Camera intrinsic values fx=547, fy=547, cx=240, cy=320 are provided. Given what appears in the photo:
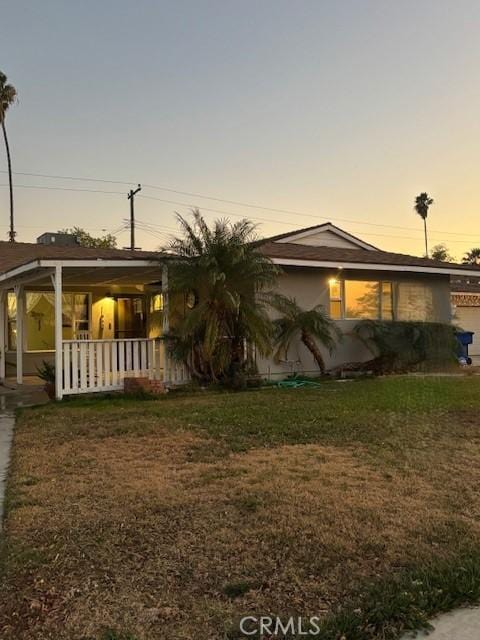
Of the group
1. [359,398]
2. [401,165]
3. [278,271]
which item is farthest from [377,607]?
[401,165]

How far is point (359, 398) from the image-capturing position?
30.7ft

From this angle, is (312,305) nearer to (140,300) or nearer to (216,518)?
(140,300)

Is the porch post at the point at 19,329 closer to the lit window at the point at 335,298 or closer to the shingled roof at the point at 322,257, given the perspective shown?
the shingled roof at the point at 322,257

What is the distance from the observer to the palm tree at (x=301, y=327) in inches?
472

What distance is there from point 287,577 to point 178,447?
3.16 metres

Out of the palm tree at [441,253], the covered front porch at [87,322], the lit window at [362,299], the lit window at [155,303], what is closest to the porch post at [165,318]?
the covered front porch at [87,322]

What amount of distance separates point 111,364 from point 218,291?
2.50 metres

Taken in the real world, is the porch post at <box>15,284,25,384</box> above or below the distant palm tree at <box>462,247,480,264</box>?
below

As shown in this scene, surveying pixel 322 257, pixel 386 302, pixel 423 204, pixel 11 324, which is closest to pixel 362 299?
pixel 386 302

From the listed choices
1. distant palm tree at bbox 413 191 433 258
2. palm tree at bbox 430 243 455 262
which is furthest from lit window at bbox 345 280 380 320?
palm tree at bbox 430 243 455 262

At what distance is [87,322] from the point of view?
15391 mm

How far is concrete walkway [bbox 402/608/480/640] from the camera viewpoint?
2461 mm

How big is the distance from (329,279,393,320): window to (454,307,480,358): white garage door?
7237 mm

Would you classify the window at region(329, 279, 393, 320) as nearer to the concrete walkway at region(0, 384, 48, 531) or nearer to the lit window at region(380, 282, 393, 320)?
the lit window at region(380, 282, 393, 320)
